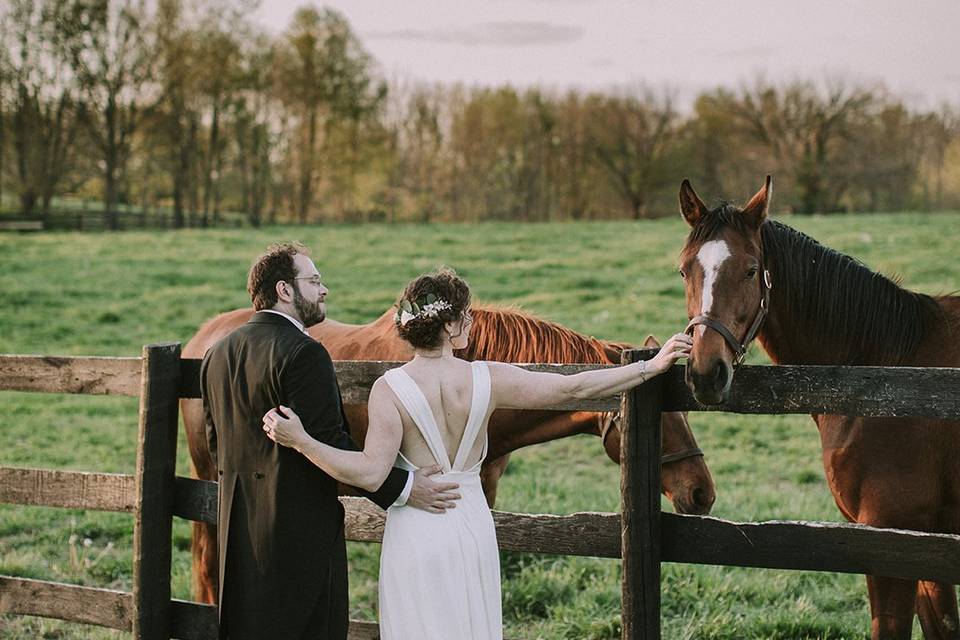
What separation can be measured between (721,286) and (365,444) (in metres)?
1.70

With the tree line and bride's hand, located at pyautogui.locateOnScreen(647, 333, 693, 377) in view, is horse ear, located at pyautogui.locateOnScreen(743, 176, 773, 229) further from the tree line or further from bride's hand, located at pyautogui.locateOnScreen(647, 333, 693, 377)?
the tree line

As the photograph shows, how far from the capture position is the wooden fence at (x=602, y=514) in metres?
3.16

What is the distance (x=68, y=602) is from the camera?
4.59m

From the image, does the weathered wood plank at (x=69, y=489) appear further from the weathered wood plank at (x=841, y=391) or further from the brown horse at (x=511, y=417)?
the weathered wood plank at (x=841, y=391)

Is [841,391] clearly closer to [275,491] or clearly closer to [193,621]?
[275,491]

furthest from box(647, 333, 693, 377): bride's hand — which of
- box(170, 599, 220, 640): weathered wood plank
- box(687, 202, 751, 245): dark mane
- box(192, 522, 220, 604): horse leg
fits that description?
box(192, 522, 220, 604): horse leg

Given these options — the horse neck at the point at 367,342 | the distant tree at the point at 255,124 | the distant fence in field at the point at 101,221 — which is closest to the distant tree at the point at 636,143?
the distant tree at the point at 255,124

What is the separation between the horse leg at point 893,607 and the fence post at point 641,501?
1254mm

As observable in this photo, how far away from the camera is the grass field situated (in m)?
5.69

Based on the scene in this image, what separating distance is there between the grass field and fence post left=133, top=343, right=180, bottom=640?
1.38m

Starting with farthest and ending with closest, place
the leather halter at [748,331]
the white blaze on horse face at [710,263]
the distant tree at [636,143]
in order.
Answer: the distant tree at [636,143]
the white blaze on horse face at [710,263]
the leather halter at [748,331]

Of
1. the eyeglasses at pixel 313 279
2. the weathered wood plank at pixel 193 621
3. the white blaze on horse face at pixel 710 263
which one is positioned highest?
the white blaze on horse face at pixel 710 263

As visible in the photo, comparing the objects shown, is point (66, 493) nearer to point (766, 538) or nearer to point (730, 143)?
point (766, 538)

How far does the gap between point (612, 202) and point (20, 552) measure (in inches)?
1923
